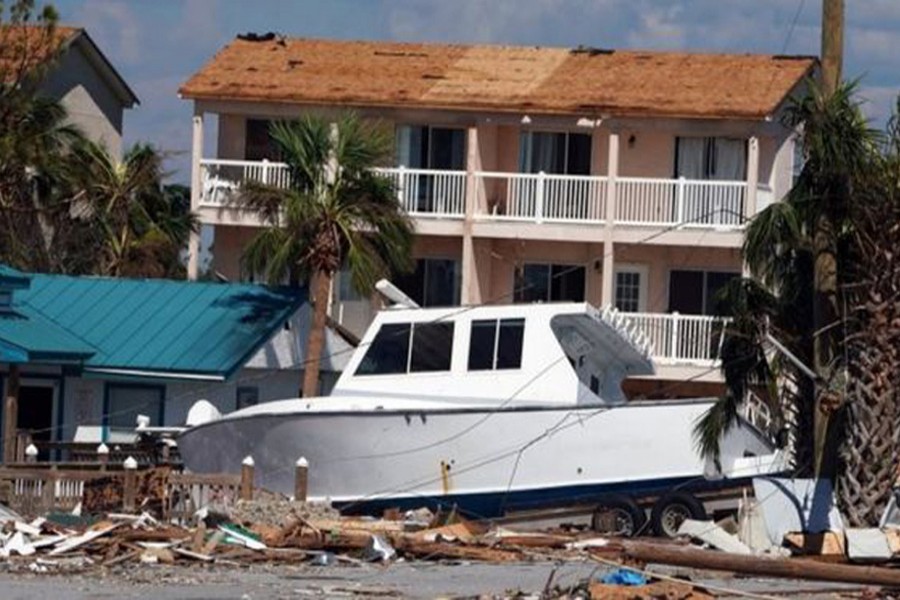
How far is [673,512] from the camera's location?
1266 inches

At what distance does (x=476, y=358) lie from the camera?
34.2 m

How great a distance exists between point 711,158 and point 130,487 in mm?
20938

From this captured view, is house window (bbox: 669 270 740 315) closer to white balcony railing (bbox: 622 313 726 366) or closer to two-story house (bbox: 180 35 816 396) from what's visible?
two-story house (bbox: 180 35 816 396)

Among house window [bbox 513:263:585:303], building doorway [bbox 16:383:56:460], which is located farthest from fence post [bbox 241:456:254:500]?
house window [bbox 513:263:585:303]

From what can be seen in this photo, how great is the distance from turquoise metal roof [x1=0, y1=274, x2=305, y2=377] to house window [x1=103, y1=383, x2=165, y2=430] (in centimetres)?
66

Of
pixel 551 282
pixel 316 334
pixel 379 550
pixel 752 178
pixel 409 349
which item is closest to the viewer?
pixel 379 550

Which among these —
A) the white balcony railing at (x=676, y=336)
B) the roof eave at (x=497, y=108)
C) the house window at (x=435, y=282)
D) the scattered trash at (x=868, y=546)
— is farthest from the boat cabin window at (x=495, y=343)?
the house window at (x=435, y=282)

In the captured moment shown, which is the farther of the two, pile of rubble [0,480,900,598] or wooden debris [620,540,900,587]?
pile of rubble [0,480,900,598]

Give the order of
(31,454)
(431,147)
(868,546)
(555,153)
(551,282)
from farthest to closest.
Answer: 1. (431,147)
2. (555,153)
3. (551,282)
4. (31,454)
5. (868,546)

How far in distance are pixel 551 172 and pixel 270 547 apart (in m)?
24.5

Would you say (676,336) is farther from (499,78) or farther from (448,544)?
(448,544)

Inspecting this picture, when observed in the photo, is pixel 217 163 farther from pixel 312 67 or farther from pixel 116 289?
pixel 116 289

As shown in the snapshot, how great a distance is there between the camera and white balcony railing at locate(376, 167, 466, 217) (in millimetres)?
48781

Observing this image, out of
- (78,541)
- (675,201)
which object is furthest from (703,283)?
(78,541)
